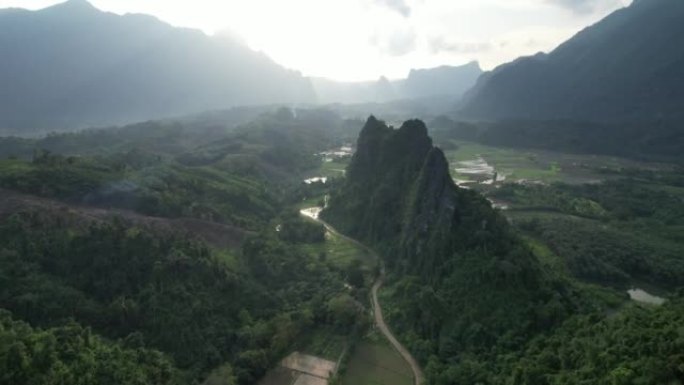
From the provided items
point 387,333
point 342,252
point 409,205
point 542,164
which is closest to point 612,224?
point 409,205

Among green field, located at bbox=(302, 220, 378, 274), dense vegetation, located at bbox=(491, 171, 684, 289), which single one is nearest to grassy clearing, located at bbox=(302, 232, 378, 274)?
green field, located at bbox=(302, 220, 378, 274)

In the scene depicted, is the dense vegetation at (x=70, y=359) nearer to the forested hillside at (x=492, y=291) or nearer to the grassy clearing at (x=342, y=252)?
the forested hillside at (x=492, y=291)

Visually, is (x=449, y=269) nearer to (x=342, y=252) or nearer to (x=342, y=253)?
(x=342, y=253)

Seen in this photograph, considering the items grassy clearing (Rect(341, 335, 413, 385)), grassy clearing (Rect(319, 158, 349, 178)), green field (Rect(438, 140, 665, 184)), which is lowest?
grassy clearing (Rect(341, 335, 413, 385))

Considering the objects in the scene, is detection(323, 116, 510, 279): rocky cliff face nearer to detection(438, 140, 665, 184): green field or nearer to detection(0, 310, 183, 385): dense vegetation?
detection(0, 310, 183, 385): dense vegetation

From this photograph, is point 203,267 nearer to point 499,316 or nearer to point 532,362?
point 499,316

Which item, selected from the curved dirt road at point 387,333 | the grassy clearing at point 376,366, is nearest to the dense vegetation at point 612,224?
the curved dirt road at point 387,333

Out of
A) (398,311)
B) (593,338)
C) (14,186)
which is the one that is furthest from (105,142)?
(593,338)

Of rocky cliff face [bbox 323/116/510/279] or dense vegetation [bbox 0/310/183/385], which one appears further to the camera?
rocky cliff face [bbox 323/116/510/279]
